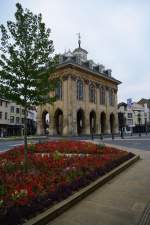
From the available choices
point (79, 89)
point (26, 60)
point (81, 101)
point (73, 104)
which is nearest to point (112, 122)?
point (81, 101)

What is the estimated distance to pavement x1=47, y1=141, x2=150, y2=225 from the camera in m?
4.98

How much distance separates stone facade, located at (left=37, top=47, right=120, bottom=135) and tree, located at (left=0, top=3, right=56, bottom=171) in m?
31.0

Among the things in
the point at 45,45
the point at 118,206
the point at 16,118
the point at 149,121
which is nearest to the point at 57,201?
the point at 118,206

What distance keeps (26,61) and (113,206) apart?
19.5 feet

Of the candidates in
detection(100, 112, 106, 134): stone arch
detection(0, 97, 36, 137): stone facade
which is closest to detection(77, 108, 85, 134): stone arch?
detection(100, 112, 106, 134): stone arch

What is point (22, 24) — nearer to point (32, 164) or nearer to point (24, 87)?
point (24, 87)

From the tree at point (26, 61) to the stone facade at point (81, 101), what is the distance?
30952 millimetres

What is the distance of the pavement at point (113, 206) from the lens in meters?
4.98

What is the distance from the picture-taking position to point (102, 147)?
15352 millimetres

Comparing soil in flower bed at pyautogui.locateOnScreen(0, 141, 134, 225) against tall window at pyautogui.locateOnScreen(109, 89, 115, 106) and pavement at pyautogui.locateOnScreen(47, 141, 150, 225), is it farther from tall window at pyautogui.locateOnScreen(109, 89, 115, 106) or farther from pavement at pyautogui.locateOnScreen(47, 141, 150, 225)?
tall window at pyautogui.locateOnScreen(109, 89, 115, 106)

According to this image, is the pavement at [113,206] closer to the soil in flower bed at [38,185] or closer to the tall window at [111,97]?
the soil in flower bed at [38,185]

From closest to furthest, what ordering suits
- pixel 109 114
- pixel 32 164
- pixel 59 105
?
1. pixel 32 164
2. pixel 59 105
3. pixel 109 114

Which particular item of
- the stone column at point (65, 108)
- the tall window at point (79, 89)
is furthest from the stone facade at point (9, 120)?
the tall window at point (79, 89)

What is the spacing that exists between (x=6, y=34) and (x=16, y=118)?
203 ft
